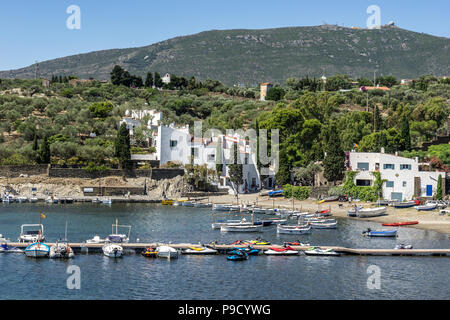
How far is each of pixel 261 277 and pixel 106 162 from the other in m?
62.3

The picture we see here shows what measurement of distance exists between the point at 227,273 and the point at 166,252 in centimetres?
733

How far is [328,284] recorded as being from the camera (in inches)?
1797

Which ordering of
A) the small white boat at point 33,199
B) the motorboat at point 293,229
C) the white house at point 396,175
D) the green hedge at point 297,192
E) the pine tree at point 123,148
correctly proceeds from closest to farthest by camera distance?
1. the motorboat at point 293,229
2. the white house at point 396,175
3. the green hedge at point 297,192
4. the small white boat at point 33,199
5. the pine tree at point 123,148

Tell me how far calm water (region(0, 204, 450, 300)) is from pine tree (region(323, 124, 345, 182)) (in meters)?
24.6

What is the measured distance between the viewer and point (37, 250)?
177 feet

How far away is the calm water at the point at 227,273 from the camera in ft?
142

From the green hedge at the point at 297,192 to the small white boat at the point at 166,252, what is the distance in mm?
41236

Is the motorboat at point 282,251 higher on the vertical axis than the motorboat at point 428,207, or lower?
lower

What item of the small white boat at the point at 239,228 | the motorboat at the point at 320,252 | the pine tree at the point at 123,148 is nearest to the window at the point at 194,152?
the pine tree at the point at 123,148

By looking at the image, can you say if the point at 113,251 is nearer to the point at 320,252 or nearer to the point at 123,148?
the point at 320,252

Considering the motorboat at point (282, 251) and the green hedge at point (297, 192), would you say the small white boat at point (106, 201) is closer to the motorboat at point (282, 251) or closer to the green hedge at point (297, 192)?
the green hedge at point (297, 192)

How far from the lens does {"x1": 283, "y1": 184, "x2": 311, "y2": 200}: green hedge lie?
303 feet

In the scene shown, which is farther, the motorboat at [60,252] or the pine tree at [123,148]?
the pine tree at [123,148]

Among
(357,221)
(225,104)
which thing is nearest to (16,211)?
(357,221)
